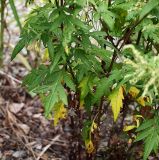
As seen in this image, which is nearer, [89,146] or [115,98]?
[115,98]

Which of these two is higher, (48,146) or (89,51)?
(89,51)

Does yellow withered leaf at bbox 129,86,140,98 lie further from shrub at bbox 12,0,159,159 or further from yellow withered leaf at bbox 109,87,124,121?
yellow withered leaf at bbox 109,87,124,121

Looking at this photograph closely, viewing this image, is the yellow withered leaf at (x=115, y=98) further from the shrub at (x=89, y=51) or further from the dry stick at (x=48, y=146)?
the dry stick at (x=48, y=146)

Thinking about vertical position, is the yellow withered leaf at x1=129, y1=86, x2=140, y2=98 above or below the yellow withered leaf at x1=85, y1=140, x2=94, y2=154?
above

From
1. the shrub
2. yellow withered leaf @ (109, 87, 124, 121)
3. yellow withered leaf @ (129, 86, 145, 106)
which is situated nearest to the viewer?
the shrub

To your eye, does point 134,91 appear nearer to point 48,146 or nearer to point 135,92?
point 135,92

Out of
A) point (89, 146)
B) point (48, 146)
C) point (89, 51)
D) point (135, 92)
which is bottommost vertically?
point (48, 146)

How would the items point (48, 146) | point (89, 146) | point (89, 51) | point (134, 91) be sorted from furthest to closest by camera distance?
point (48, 146), point (89, 146), point (134, 91), point (89, 51)

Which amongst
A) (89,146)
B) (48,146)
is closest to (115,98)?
(89,146)

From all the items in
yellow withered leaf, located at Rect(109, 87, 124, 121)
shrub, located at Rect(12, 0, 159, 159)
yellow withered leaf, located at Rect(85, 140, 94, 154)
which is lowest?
yellow withered leaf, located at Rect(85, 140, 94, 154)

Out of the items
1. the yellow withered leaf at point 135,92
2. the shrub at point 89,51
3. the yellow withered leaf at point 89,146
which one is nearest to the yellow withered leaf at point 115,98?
the shrub at point 89,51

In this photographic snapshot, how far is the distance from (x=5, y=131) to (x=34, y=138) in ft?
0.70

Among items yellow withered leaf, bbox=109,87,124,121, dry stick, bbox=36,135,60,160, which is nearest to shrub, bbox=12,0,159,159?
yellow withered leaf, bbox=109,87,124,121

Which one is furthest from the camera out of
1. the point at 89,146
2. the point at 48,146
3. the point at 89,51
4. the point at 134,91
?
the point at 48,146
